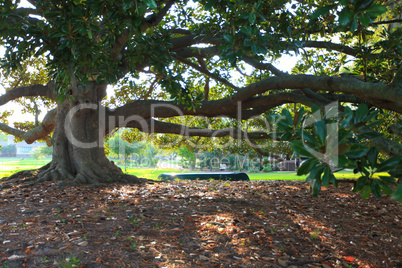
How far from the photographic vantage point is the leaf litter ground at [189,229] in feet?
9.50

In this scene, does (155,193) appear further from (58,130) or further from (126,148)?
(126,148)

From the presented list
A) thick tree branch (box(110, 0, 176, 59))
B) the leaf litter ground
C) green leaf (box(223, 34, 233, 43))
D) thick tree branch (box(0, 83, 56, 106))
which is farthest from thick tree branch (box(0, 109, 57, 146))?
green leaf (box(223, 34, 233, 43))

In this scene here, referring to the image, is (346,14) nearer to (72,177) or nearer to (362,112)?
(362,112)

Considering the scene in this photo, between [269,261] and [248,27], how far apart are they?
2153 mm

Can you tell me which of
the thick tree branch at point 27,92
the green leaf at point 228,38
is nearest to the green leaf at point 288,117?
the green leaf at point 228,38

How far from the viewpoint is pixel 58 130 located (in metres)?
6.90

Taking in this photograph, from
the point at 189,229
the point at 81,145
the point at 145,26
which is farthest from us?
the point at 81,145

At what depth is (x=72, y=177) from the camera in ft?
20.8

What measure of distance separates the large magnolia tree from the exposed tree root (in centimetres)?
3

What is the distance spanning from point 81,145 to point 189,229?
3.94 m

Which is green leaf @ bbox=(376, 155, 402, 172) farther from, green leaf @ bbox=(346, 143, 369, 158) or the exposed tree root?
the exposed tree root

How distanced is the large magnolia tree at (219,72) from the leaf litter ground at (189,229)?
1.25m

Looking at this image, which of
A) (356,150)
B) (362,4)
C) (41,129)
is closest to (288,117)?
(356,150)

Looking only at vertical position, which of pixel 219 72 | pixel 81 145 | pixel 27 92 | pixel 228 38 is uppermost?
pixel 219 72
